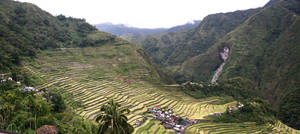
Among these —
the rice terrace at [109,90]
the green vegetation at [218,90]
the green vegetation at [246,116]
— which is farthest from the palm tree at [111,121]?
the green vegetation at [218,90]

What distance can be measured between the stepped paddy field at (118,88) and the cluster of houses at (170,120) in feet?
3.89

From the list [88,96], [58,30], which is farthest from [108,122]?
[58,30]

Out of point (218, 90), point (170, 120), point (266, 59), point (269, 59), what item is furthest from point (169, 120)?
point (266, 59)

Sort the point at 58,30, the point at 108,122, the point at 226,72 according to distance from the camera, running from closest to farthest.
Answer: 1. the point at 108,122
2. the point at 58,30
3. the point at 226,72

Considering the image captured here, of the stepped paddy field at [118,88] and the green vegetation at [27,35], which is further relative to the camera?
the green vegetation at [27,35]

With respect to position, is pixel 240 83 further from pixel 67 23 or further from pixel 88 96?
pixel 67 23

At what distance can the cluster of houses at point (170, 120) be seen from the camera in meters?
30.5

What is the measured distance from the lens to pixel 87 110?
29844mm

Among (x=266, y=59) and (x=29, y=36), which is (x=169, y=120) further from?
(x=266, y=59)

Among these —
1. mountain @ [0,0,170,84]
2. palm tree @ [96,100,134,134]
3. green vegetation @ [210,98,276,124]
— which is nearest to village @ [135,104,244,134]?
green vegetation @ [210,98,276,124]

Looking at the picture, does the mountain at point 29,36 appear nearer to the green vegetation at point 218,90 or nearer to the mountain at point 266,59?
the green vegetation at point 218,90

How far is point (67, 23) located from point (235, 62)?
3756 inches

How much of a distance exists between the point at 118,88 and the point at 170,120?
610 inches

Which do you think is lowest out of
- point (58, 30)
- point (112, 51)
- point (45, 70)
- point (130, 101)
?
point (130, 101)
